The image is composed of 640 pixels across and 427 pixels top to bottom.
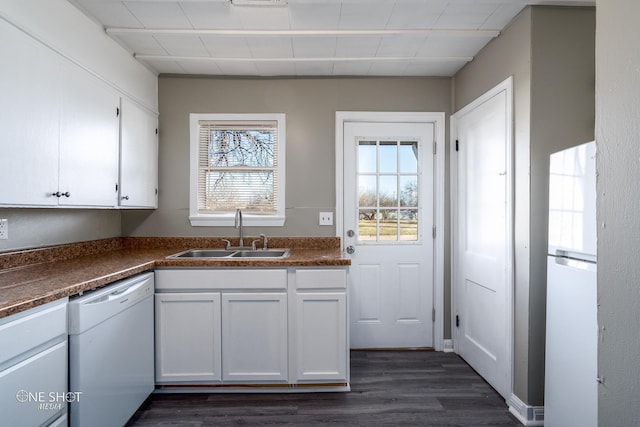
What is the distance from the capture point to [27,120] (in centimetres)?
154

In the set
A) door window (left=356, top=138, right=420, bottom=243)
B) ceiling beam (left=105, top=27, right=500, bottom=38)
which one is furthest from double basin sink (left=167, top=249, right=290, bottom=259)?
ceiling beam (left=105, top=27, right=500, bottom=38)

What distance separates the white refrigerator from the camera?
1.42 m

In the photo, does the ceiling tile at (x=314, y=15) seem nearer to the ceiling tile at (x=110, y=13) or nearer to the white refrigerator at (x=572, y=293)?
the ceiling tile at (x=110, y=13)

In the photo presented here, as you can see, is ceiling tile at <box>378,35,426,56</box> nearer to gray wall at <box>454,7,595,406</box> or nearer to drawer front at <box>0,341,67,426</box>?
gray wall at <box>454,7,595,406</box>

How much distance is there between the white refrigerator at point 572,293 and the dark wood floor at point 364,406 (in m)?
0.49

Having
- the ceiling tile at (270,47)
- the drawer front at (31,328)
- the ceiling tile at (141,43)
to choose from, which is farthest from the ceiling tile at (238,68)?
the drawer front at (31,328)

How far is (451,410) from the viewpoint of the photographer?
203cm

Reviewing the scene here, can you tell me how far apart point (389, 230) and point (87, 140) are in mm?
2231

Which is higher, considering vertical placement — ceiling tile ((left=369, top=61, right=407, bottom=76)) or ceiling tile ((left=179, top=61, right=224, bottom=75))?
ceiling tile ((left=369, top=61, right=407, bottom=76))

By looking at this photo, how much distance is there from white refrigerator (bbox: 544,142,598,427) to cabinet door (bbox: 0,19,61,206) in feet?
8.12

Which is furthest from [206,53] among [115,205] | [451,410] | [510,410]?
[510,410]

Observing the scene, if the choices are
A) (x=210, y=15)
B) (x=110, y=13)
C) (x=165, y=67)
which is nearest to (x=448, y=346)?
(x=210, y=15)

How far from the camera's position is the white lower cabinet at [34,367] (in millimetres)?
1131

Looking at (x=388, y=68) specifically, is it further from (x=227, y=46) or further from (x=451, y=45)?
(x=227, y=46)
